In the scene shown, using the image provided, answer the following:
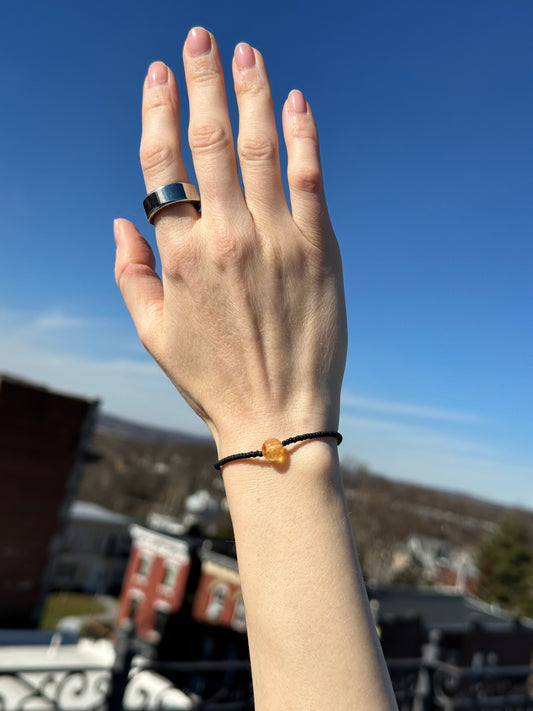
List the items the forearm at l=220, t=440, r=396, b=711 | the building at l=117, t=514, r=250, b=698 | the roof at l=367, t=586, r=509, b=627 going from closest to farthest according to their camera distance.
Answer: the forearm at l=220, t=440, r=396, b=711 < the roof at l=367, t=586, r=509, b=627 < the building at l=117, t=514, r=250, b=698

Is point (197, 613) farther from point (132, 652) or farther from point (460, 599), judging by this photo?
point (132, 652)

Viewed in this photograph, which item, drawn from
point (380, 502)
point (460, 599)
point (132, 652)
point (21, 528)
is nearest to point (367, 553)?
point (380, 502)

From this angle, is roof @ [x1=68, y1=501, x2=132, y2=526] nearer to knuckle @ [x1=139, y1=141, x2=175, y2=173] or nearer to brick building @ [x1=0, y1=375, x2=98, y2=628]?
brick building @ [x1=0, y1=375, x2=98, y2=628]

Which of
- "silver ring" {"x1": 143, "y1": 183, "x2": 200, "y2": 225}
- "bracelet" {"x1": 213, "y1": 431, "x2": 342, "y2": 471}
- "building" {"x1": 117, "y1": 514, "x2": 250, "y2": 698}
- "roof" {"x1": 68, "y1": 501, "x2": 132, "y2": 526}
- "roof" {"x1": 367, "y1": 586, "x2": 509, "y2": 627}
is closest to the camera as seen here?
"bracelet" {"x1": 213, "y1": 431, "x2": 342, "y2": 471}

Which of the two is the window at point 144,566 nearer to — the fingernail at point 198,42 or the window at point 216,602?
the window at point 216,602

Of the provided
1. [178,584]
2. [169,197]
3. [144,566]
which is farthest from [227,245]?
[144,566]

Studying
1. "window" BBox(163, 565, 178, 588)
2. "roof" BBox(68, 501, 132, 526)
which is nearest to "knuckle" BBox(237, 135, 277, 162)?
"window" BBox(163, 565, 178, 588)
